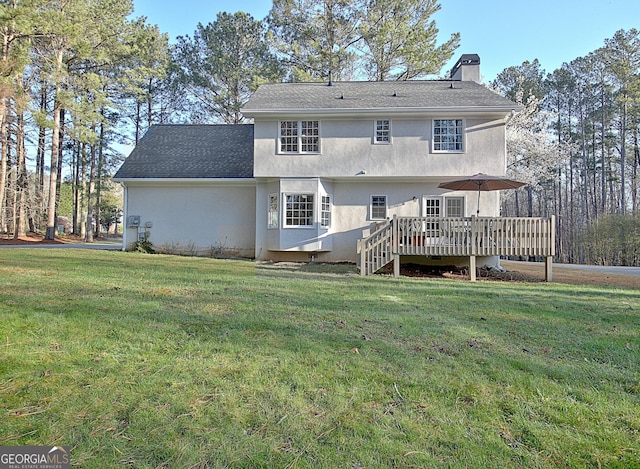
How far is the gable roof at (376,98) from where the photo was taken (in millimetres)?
13297

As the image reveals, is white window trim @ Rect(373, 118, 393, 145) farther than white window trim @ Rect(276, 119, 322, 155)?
No

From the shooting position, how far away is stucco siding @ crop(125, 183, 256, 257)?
15.4 meters

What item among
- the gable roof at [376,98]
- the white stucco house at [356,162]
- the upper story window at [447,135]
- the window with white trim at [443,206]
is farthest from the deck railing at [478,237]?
the gable roof at [376,98]

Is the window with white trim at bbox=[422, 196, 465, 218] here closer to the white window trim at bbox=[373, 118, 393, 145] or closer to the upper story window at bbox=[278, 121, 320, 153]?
the white window trim at bbox=[373, 118, 393, 145]

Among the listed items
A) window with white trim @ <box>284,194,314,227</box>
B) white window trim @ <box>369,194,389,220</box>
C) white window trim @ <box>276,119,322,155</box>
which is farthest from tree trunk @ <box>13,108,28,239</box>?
white window trim @ <box>369,194,389,220</box>

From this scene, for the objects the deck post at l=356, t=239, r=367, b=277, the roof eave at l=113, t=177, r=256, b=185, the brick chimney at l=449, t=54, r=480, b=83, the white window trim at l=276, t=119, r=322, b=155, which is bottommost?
the deck post at l=356, t=239, r=367, b=277

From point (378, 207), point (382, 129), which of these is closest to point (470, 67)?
point (382, 129)

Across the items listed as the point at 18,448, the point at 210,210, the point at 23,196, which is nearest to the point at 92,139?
the point at 23,196

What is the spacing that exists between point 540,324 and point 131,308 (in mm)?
5350

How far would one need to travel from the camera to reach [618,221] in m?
20.5

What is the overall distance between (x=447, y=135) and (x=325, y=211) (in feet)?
16.4

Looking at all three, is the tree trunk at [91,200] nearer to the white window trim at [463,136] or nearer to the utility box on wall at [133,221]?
the utility box on wall at [133,221]

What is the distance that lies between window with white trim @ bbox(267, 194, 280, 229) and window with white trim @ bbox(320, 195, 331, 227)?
1.65 meters

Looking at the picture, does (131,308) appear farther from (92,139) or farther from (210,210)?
(92,139)
